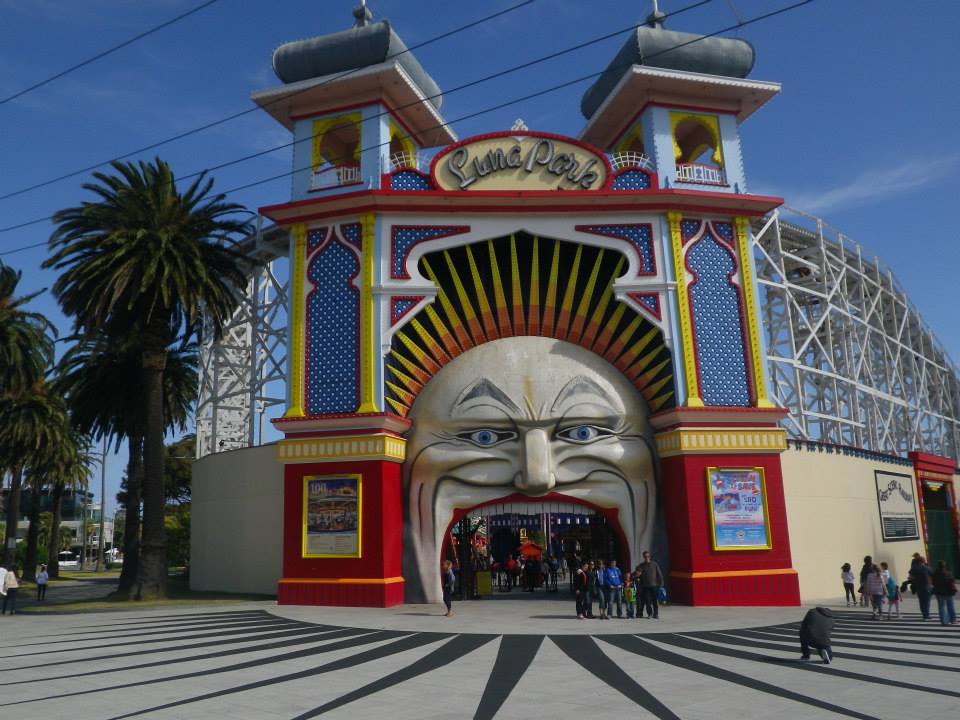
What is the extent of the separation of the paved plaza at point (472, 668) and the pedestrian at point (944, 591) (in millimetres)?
553

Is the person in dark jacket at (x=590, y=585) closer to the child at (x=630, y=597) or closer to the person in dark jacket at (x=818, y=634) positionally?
the child at (x=630, y=597)

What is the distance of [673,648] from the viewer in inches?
551

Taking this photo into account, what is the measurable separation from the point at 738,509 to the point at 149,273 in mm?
20294

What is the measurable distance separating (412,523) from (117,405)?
16.4m

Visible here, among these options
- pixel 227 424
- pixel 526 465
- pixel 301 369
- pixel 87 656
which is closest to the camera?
pixel 87 656

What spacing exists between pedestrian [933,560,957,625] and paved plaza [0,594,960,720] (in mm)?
553

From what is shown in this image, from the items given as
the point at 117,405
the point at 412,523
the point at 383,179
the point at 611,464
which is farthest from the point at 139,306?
the point at 611,464

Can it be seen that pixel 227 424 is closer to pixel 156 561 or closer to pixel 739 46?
pixel 156 561

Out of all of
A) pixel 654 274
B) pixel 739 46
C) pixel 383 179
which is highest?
pixel 739 46

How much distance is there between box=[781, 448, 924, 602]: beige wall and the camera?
80.1 feet

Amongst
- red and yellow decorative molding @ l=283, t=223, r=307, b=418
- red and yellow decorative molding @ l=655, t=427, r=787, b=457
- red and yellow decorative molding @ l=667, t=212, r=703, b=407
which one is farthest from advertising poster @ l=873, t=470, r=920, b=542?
red and yellow decorative molding @ l=283, t=223, r=307, b=418

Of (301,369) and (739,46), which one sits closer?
(301,369)

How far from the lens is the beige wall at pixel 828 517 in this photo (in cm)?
2442

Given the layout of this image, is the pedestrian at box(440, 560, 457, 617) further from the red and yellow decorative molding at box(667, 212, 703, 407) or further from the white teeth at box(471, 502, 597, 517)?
the red and yellow decorative molding at box(667, 212, 703, 407)
